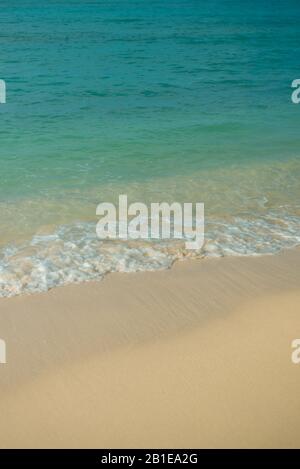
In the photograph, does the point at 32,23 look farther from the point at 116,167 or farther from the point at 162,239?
the point at 162,239

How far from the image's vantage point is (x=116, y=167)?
1007cm

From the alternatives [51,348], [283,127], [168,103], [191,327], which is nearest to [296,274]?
[191,327]

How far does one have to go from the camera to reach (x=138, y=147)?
444 inches

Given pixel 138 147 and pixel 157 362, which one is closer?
pixel 157 362

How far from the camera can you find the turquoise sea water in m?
6.75

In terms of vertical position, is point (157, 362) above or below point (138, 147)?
below

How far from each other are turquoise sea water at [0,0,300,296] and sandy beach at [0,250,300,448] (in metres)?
0.53

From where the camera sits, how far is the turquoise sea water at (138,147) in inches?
266

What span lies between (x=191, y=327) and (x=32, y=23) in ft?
112

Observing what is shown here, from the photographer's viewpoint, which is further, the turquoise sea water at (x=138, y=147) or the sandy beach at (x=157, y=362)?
the turquoise sea water at (x=138, y=147)

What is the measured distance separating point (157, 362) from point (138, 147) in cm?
729

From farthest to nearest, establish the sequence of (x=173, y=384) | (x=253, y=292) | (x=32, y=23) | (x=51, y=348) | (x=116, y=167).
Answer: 1. (x=32, y=23)
2. (x=116, y=167)
3. (x=253, y=292)
4. (x=51, y=348)
5. (x=173, y=384)

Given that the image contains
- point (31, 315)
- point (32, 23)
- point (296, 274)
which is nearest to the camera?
point (31, 315)

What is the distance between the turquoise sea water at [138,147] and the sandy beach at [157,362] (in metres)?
0.53
